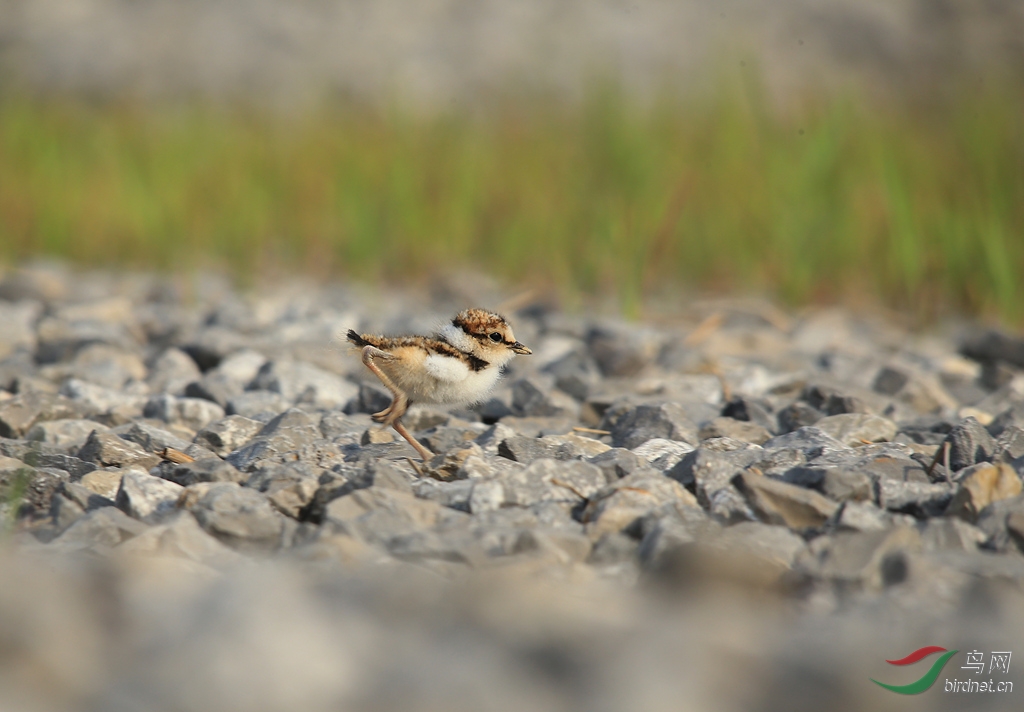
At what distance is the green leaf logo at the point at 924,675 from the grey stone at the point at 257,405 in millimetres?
2193

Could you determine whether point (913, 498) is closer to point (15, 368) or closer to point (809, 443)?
point (809, 443)

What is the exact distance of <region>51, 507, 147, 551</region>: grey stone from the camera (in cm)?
204

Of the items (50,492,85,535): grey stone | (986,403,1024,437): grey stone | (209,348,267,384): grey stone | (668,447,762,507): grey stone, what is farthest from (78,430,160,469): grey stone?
(986,403,1024,437): grey stone

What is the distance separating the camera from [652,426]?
297cm

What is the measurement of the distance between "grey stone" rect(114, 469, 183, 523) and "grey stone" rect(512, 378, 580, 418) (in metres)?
1.41

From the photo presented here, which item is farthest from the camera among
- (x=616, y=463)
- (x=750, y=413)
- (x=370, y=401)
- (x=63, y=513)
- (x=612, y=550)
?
(x=370, y=401)

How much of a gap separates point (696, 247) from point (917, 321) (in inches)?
54.0

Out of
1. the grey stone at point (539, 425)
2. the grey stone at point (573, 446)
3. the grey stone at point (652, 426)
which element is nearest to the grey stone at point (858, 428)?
the grey stone at point (652, 426)

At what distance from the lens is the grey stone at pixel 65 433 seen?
2.79 meters

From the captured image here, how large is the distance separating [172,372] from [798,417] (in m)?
2.34

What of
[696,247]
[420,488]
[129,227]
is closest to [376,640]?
[420,488]

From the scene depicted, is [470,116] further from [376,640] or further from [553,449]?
[376,640]

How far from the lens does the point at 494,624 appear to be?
60.7 inches

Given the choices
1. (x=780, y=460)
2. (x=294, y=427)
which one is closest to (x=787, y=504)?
(x=780, y=460)
